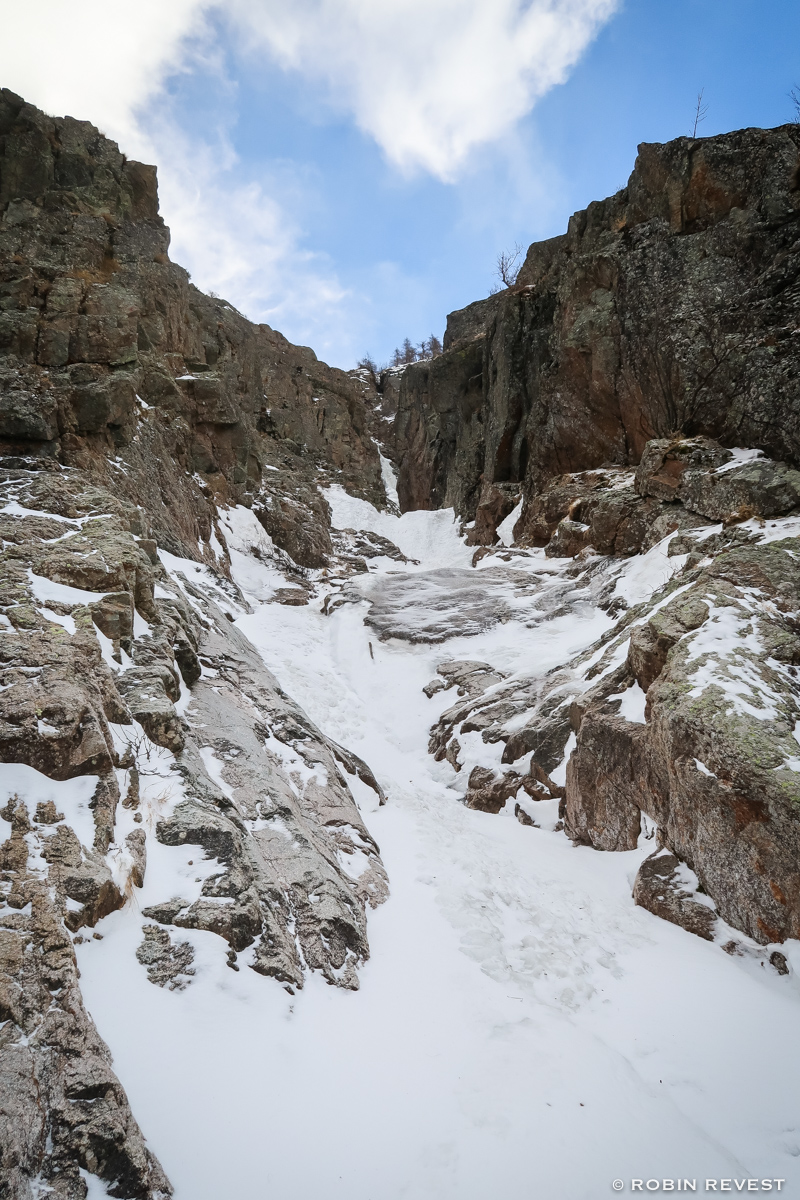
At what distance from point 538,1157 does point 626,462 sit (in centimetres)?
2069

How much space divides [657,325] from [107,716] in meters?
20.0

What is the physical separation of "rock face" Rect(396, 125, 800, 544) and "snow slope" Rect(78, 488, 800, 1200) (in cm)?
1218

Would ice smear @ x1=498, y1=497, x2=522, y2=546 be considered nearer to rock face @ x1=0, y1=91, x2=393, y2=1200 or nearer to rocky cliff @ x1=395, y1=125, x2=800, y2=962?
rocky cliff @ x1=395, y1=125, x2=800, y2=962

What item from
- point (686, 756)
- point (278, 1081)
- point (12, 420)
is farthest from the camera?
point (12, 420)

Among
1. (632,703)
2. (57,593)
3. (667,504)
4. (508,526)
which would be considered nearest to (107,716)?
(57,593)

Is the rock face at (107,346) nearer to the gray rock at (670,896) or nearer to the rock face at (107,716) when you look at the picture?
the rock face at (107,716)

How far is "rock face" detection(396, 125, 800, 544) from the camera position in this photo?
1586 cm

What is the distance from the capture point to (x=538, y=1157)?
11.5 feet

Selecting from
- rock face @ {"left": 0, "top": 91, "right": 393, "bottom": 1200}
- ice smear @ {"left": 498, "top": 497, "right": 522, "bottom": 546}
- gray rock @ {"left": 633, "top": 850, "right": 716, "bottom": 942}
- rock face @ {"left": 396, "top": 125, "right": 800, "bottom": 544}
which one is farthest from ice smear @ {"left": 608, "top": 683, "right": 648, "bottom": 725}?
ice smear @ {"left": 498, "top": 497, "right": 522, "bottom": 546}

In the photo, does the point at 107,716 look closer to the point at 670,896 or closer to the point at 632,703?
the point at 670,896

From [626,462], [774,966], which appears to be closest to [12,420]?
[774,966]

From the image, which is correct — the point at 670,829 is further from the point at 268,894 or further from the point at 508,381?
the point at 508,381

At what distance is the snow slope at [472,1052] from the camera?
10.4ft

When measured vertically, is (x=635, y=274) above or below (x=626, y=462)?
above
